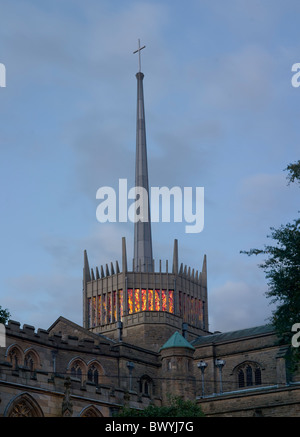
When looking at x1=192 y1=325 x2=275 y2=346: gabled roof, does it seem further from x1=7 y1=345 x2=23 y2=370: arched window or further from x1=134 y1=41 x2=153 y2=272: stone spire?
x1=7 y1=345 x2=23 y2=370: arched window

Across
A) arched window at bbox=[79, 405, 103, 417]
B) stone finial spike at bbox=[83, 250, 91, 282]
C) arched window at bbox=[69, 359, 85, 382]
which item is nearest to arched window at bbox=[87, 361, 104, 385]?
arched window at bbox=[69, 359, 85, 382]

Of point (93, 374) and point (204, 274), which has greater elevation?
point (204, 274)

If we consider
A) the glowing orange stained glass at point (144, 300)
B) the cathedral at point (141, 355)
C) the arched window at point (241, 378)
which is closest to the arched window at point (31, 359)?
the cathedral at point (141, 355)

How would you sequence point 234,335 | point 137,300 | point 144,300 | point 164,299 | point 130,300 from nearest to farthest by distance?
point 234,335 < point 144,300 < point 137,300 < point 130,300 < point 164,299

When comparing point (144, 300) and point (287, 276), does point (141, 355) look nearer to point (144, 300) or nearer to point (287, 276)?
point (144, 300)

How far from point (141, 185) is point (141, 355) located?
25.0 metres

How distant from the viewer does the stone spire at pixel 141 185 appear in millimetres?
90500

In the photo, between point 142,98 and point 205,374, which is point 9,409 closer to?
point 205,374

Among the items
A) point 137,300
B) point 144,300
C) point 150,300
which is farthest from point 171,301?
point 137,300

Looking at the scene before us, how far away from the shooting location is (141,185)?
9388 cm

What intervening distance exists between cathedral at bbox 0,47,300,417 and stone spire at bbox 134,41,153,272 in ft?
0.38

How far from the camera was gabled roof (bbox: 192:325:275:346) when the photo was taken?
74.3 meters
